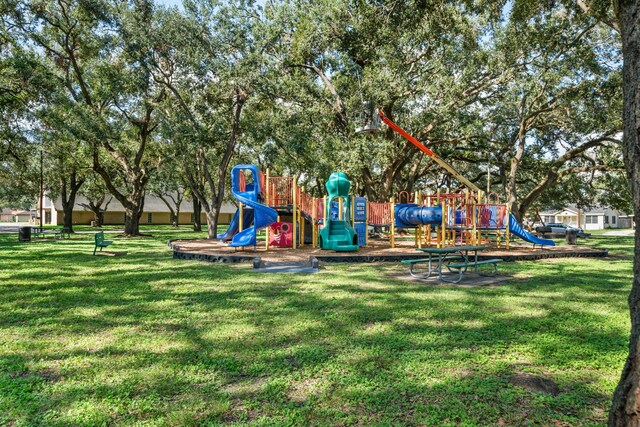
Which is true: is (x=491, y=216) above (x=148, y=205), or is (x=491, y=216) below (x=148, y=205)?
below

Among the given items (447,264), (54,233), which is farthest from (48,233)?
(447,264)

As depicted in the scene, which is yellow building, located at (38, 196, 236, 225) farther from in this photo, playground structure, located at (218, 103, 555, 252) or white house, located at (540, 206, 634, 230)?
white house, located at (540, 206, 634, 230)

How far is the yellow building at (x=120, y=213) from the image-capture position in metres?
54.6

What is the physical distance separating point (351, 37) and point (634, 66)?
14701mm

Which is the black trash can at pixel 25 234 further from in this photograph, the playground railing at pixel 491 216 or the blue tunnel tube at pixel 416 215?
the playground railing at pixel 491 216

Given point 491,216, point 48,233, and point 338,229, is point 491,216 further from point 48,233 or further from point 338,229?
point 48,233

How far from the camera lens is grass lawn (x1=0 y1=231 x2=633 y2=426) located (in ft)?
10.2

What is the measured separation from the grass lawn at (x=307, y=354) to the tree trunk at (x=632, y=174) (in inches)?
34.1

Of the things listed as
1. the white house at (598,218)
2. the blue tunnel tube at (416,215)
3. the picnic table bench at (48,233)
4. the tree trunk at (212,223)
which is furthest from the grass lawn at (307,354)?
the white house at (598,218)

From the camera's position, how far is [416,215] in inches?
661

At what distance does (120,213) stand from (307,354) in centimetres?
6067

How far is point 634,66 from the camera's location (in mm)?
2312

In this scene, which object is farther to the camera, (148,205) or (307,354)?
(148,205)

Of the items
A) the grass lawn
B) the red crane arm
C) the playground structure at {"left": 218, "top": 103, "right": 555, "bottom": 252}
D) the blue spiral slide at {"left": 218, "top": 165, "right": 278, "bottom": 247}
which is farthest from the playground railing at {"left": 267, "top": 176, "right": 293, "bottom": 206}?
the grass lawn
